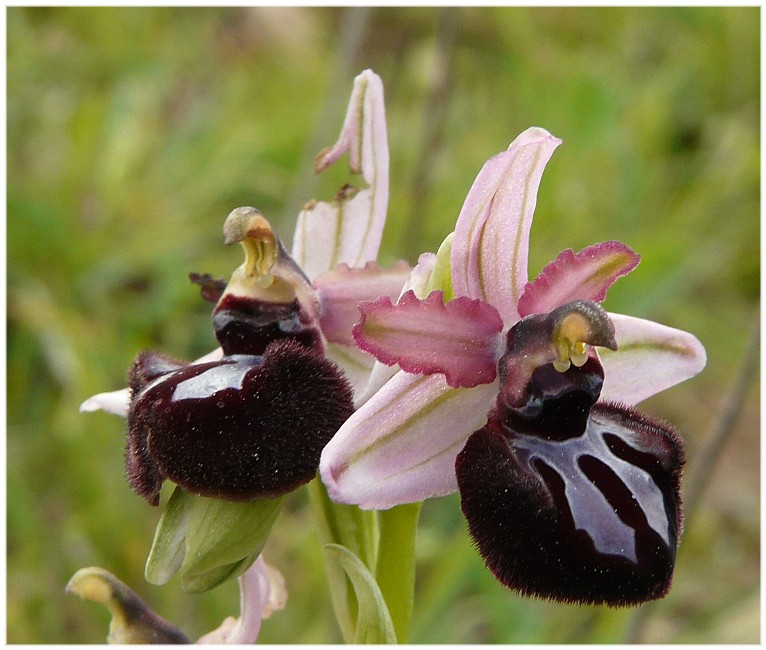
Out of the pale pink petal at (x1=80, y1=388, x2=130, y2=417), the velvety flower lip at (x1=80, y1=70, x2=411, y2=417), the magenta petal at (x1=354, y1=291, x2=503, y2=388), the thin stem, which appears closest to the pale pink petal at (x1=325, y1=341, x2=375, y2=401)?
the velvety flower lip at (x1=80, y1=70, x2=411, y2=417)

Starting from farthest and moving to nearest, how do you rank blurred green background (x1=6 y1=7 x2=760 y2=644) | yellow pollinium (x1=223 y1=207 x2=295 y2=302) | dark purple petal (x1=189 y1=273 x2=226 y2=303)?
blurred green background (x1=6 y1=7 x2=760 y2=644), dark purple petal (x1=189 y1=273 x2=226 y2=303), yellow pollinium (x1=223 y1=207 x2=295 y2=302)

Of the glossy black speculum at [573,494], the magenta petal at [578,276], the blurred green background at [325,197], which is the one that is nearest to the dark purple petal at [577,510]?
the glossy black speculum at [573,494]

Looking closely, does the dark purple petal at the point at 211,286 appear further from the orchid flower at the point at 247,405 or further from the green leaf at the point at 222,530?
the green leaf at the point at 222,530

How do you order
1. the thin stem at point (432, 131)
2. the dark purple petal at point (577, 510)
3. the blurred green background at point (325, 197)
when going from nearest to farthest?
the dark purple petal at point (577, 510) < the blurred green background at point (325, 197) < the thin stem at point (432, 131)

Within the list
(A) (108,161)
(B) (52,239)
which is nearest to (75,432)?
(B) (52,239)

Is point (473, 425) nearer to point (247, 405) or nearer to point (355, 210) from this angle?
point (247, 405)

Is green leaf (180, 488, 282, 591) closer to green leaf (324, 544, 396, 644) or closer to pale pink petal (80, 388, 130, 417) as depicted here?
green leaf (324, 544, 396, 644)

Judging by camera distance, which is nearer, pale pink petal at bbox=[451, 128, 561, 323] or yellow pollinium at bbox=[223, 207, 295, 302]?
pale pink petal at bbox=[451, 128, 561, 323]
